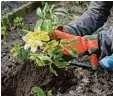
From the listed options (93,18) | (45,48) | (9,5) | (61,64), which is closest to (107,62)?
(61,64)

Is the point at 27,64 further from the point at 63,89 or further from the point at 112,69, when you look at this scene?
the point at 112,69

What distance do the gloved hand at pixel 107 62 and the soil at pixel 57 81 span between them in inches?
2.2

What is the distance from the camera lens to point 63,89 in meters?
2.21

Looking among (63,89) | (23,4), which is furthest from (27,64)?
(23,4)

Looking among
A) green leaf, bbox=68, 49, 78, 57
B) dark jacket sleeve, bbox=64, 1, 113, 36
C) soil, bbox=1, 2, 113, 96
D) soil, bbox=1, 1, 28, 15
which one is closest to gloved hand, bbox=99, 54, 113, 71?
soil, bbox=1, 2, 113, 96

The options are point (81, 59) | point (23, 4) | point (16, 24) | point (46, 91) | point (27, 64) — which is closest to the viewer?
point (46, 91)

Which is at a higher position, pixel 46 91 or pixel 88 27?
pixel 88 27

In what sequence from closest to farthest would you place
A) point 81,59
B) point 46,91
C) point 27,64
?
point 46,91, point 27,64, point 81,59

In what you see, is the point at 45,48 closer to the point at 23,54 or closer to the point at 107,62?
the point at 23,54

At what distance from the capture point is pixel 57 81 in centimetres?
227

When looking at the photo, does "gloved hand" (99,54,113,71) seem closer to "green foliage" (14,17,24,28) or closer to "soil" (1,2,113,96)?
"soil" (1,2,113,96)

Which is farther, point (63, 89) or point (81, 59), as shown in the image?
point (81, 59)

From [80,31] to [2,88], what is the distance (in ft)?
2.30

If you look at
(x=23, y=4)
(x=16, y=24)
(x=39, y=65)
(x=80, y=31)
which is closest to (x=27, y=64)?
(x=39, y=65)
